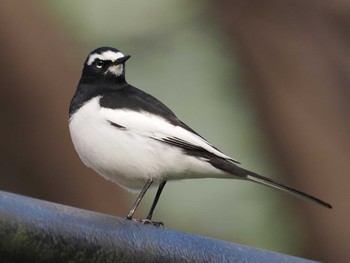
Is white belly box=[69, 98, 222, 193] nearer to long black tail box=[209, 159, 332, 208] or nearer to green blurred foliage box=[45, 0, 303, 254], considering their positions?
long black tail box=[209, 159, 332, 208]

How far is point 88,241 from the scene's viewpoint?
213 cm

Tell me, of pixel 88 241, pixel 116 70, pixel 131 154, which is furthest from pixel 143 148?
pixel 88 241

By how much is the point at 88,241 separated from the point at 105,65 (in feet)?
6.37

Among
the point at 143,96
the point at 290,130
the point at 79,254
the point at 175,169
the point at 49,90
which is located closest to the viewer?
the point at 79,254

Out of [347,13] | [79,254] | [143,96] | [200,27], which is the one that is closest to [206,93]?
[200,27]

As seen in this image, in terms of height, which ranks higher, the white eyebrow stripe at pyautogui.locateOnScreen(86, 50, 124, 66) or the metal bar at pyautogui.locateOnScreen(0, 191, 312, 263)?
the white eyebrow stripe at pyautogui.locateOnScreen(86, 50, 124, 66)

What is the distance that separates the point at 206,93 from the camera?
594 centimetres

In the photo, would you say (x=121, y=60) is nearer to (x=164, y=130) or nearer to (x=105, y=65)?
(x=105, y=65)

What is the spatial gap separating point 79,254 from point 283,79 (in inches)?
138

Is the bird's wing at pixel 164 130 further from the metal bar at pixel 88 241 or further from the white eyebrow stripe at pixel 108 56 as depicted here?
the metal bar at pixel 88 241

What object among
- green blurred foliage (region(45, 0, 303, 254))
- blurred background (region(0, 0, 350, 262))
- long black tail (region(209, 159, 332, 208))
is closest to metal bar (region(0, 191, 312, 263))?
long black tail (region(209, 159, 332, 208))

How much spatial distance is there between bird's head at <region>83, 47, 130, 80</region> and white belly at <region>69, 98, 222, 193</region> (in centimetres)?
46

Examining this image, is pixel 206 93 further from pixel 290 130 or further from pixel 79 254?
pixel 79 254

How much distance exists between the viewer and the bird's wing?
3451mm
